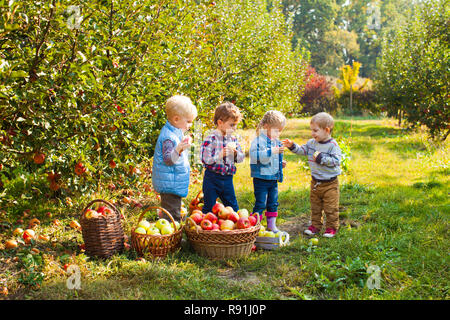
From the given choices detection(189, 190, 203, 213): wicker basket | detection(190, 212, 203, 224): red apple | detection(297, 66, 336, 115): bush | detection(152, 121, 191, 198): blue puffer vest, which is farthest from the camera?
detection(297, 66, 336, 115): bush

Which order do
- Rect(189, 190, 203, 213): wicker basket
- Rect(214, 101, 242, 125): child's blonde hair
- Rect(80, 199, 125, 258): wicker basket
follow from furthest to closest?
Rect(189, 190, 203, 213): wicker basket → Rect(214, 101, 242, 125): child's blonde hair → Rect(80, 199, 125, 258): wicker basket

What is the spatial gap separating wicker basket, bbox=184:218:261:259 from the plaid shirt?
0.71 m

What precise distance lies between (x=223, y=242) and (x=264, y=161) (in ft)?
3.35

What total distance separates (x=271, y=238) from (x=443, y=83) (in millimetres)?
8428

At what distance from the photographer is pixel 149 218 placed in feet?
15.5

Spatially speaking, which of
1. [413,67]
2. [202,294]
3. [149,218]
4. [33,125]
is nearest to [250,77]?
[149,218]

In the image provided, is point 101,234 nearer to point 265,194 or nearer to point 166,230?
point 166,230

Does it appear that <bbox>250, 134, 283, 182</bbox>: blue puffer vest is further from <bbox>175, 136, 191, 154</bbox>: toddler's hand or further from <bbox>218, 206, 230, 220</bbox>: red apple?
<bbox>175, 136, 191, 154</bbox>: toddler's hand

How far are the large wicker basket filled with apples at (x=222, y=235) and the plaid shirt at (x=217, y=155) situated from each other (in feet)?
1.80

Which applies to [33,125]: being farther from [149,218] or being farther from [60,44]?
[149,218]

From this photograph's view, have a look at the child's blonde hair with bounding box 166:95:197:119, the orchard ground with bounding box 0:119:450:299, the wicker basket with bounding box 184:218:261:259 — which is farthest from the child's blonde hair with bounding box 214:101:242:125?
the orchard ground with bounding box 0:119:450:299

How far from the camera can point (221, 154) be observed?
3926 mm

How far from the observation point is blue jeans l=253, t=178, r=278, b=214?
4.25 meters
